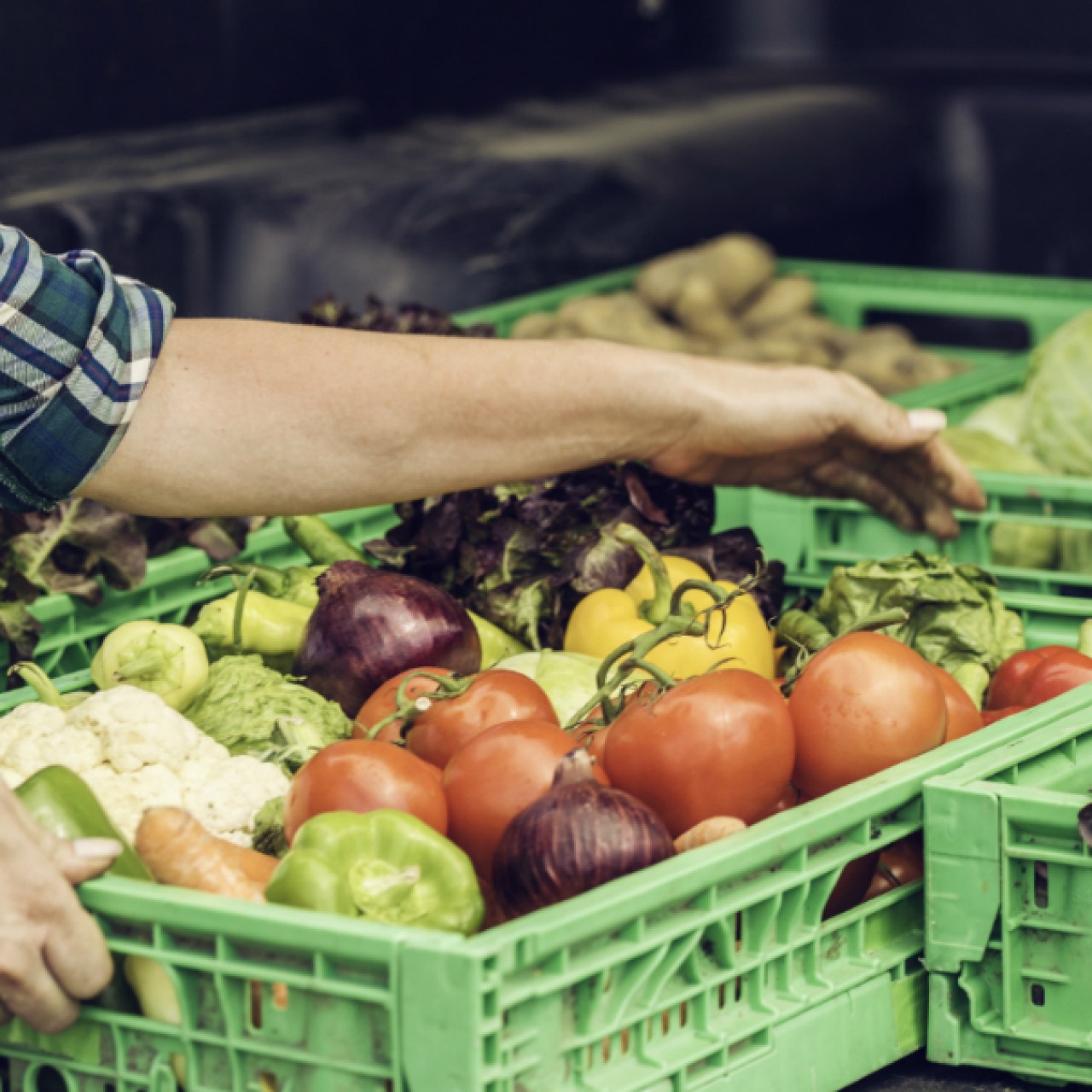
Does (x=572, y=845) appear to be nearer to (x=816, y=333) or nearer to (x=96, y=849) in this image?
(x=96, y=849)

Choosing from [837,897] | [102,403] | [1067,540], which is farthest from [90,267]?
[1067,540]

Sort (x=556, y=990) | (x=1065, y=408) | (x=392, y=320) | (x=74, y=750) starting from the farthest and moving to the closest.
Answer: (x=392, y=320) → (x=1065, y=408) → (x=74, y=750) → (x=556, y=990)

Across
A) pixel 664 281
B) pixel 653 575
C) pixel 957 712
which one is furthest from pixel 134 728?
pixel 664 281

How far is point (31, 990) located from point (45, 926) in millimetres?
56

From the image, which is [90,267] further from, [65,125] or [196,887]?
[65,125]

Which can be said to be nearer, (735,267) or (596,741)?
(596,741)

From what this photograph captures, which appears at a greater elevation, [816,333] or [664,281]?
[664,281]

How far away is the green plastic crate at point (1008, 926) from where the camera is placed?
171cm

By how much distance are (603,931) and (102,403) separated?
74 centimetres

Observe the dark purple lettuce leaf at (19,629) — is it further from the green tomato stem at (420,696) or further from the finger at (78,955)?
the finger at (78,955)

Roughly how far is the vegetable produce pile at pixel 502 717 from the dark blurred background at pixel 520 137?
→ 1438 millimetres

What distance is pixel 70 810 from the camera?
1646 mm

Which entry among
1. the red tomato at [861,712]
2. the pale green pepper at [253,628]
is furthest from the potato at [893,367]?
the red tomato at [861,712]

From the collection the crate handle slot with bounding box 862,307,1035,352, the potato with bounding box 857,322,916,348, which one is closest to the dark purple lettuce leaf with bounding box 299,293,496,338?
the potato with bounding box 857,322,916,348
